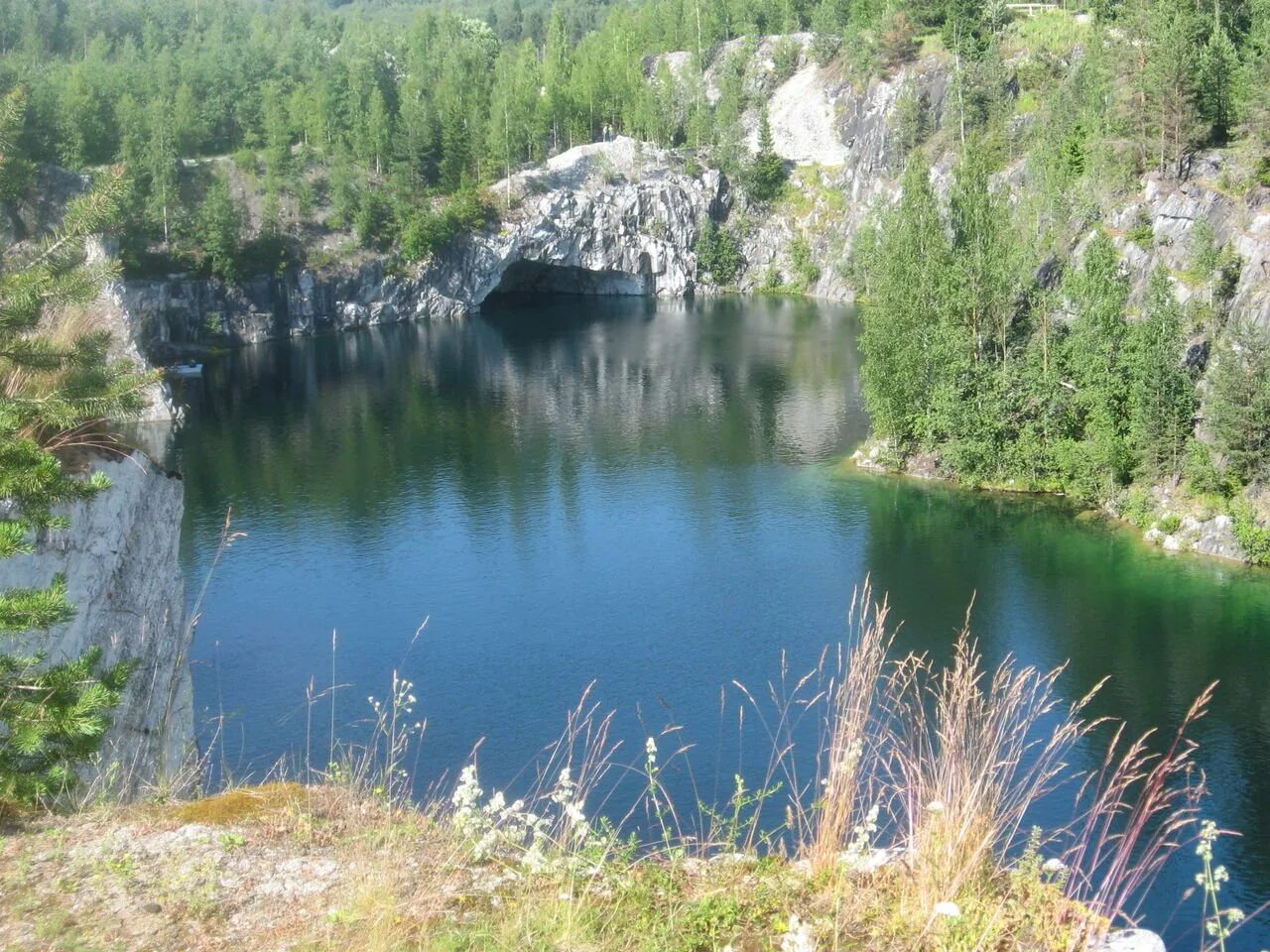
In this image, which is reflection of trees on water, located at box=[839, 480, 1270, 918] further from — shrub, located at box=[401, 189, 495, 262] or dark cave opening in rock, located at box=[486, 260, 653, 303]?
dark cave opening in rock, located at box=[486, 260, 653, 303]

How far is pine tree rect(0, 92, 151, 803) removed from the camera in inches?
270

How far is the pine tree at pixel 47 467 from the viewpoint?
686 cm

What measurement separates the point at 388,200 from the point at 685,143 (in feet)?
80.3

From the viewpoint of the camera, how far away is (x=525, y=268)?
81.9 m

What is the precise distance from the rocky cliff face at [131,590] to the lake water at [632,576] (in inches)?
48.6

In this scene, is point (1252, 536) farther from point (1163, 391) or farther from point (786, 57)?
point (786, 57)

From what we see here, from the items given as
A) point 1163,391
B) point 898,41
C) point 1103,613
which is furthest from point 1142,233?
point 898,41

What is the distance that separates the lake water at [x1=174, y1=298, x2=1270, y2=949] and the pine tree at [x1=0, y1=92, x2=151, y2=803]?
5.73m

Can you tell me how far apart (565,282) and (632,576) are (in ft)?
185

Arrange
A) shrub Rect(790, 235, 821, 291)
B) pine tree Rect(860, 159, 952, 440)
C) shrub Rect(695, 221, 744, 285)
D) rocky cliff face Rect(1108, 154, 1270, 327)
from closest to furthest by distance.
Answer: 1. rocky cliff face Rect(1108, 154, 1270, 327)
2. pine tree Rect(860, 159, 952, 440)
3. shrub Rect(790, 235, 821, 291)
4. shrub Rect(695, 221, 744, 285)

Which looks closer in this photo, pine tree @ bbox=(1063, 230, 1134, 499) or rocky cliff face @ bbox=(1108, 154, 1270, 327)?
rocky cliff face @ bbox=(1108, 154, 1270, 327)

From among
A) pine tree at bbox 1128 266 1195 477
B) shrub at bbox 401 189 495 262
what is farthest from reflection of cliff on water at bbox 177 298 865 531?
pine tree at bbox 1128 266 1195 477

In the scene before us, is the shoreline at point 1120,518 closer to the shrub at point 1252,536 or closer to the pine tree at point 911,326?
the shrub at point 1252,536

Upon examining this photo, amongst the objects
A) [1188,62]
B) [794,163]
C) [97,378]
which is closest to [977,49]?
[794,163]
